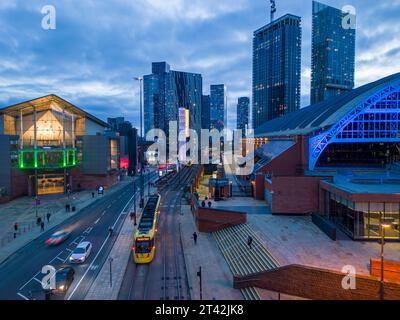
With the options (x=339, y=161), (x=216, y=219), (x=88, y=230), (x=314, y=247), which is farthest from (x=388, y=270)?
(x=88, y=230)

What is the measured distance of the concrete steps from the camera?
19250 millimetres

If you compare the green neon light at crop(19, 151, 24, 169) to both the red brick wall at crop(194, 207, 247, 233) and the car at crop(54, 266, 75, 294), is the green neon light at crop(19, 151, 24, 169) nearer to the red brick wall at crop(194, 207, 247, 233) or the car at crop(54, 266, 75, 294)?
the red brick wall at crop(194, 207, 247, 233)

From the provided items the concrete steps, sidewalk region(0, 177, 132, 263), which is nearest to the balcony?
sidewalk region(0, 177, 132, 263)

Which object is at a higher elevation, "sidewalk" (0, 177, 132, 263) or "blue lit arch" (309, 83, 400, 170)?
"blue lit arch" (309, 83, 400, 170)

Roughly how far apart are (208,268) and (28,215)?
29.7m

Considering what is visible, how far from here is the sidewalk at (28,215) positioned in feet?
91.4

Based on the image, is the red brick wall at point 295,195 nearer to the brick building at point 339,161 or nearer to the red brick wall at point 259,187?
the brick building at point 339,161

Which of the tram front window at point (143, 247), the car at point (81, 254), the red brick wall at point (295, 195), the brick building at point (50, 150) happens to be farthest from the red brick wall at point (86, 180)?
the red brick wall at point (295, 195)

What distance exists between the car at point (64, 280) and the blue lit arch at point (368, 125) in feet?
100

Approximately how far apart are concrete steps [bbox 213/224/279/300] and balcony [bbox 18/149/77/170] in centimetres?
3946

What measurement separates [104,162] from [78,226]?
28038mm
